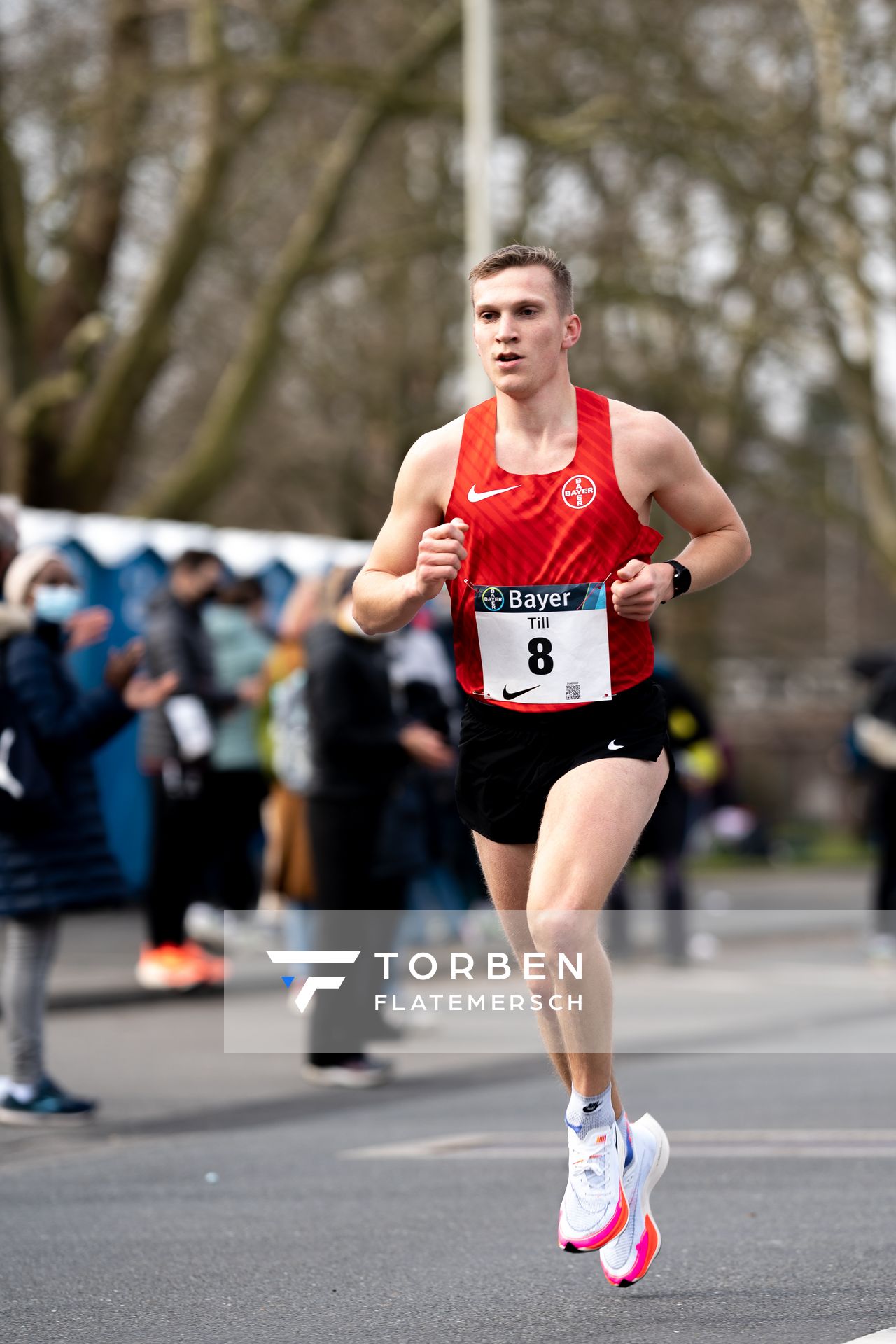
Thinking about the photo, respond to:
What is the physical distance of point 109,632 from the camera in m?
15.7

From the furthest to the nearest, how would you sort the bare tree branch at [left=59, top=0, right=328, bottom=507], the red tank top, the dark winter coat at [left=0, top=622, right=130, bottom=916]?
the bare tree branch at [left=59, top=0, right=328, bottom=507] < the dark winter coat at [left=0, top=622, right=130, bottom=916] < the red tank top

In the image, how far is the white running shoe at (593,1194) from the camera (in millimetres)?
4816

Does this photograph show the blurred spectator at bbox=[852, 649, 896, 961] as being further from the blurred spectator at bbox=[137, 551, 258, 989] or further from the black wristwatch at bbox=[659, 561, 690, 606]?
the black wristwatch at bbox=[659, 561, 690, 606]

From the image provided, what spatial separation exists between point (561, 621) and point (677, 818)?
872cm

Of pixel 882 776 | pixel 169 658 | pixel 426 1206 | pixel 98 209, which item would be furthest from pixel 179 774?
pixel 98 209

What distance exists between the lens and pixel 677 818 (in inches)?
533

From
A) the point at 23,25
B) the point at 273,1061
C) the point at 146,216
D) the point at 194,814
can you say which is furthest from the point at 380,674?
the point at 146,216

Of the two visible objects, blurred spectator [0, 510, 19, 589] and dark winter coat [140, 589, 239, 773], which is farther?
dark winter coat [140, 589, 239, 773]

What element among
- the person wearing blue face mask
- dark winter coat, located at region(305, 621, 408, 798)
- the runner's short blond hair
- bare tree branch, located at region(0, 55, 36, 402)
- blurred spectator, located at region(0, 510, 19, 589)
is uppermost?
bare tree branch, located at region(0, 55, 36, 402)

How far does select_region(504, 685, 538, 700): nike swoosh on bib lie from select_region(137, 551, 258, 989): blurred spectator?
6.45 m

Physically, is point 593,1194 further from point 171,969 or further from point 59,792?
point 171,969

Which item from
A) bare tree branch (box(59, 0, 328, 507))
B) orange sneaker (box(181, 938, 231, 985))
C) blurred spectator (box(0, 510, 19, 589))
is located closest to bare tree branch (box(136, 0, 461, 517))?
bare tree branch (box(59, 0, 328, 507))

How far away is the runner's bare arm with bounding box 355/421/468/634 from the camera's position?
4.96 meters

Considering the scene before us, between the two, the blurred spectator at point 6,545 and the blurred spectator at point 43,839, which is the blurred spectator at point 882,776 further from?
the blurred spectator at point 6,545
